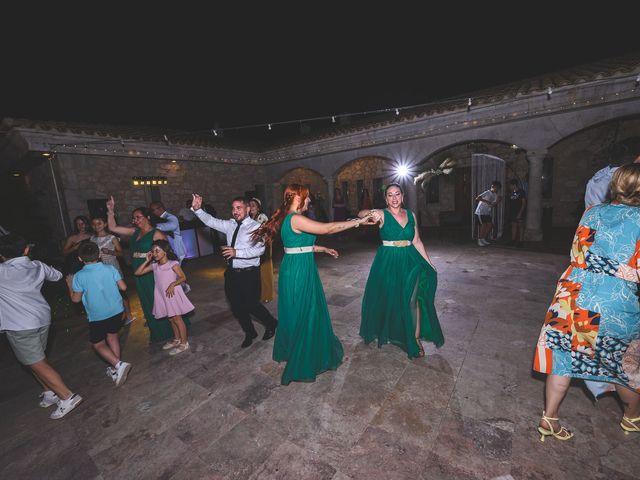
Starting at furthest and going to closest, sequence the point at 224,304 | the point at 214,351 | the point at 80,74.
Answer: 1. the point at 80,74
2. the point at 224,304
3. the point at 214,351

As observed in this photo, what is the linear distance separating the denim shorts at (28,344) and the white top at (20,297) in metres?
0.06

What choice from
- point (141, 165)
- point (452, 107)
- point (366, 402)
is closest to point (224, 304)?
point (366, 402)

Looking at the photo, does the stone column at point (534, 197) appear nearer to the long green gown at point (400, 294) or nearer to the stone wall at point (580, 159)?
the stone wall at point (580, 159)

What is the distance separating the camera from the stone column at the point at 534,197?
8.48 metres

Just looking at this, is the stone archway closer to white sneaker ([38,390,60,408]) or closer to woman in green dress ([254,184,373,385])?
woman in green dress ([254,184,373,385])

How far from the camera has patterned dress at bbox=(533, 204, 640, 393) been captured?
1.68 meters

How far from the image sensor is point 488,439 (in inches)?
78.0

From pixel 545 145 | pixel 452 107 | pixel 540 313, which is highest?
pixel 452 107

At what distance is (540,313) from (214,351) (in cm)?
474

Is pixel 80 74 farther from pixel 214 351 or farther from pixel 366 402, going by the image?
pixel 366 402

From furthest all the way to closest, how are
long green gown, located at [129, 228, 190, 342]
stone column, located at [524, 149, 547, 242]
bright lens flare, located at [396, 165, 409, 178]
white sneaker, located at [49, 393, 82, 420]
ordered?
bright lens flare, located at [396, 165, 409, 178] < stone column, located at [524, 149, 547, 242] < long green gown, located at [129, 228, 190, 342] < white sneaker, located at [49, 393, 82, 420]

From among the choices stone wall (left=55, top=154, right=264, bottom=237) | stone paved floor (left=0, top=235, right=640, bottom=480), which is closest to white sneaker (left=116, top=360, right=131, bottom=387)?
stone paved floor (left=0, top=235, right=640, bottom=480)

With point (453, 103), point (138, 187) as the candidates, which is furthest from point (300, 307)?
point (138, 187)

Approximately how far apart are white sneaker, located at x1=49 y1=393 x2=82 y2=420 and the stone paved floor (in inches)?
2.6
